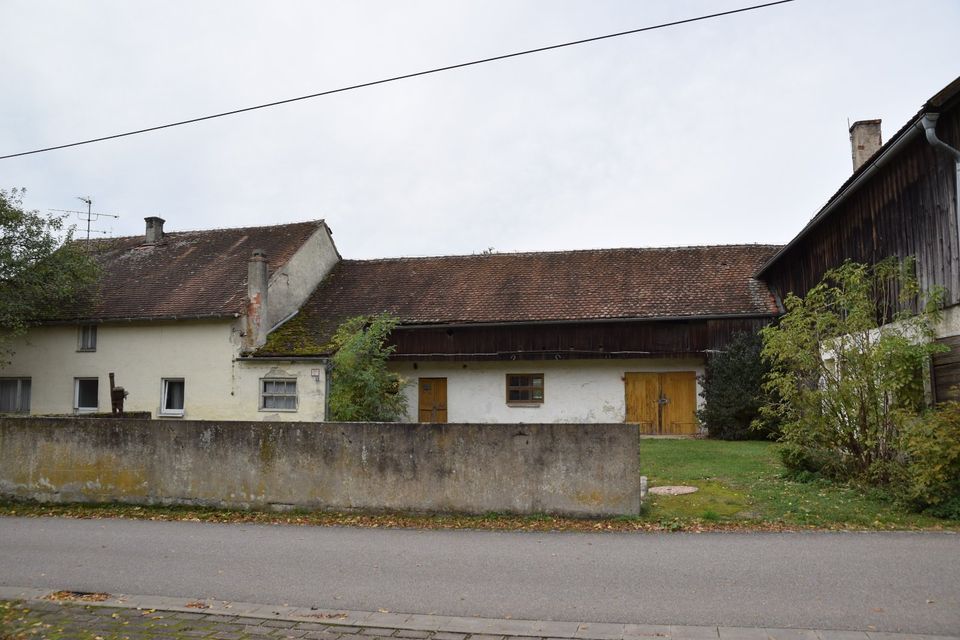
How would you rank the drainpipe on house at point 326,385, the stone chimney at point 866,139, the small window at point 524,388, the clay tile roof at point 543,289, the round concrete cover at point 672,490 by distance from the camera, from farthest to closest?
the small window at point 524,388 → the clay tile roof at point 543,289 → the drainpipe on house at point 326,385 → the stone chimney at point 866,139 → the round concrete cover at point 672,490

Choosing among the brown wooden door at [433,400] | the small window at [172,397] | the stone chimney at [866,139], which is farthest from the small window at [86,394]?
the stone chimney at [866,139]

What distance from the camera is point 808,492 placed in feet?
33.9

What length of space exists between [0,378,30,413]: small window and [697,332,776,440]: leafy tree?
22632 mm

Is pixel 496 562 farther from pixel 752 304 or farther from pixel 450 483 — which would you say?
pixel 752 304

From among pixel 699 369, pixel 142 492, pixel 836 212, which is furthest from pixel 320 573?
pixel 699 369

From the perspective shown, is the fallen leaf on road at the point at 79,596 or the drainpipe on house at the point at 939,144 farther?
the drainpipe on house at the point at 939,144

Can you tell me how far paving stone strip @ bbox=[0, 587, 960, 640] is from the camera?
5062mm

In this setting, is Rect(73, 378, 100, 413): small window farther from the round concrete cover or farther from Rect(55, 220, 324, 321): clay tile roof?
the round concrete cover

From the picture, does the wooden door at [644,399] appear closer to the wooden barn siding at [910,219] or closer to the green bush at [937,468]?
the wooden barn siding at [910,219]

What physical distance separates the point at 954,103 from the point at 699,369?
1215 centimetres

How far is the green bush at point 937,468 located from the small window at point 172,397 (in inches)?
819

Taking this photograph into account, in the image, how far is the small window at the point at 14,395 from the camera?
2472 cm

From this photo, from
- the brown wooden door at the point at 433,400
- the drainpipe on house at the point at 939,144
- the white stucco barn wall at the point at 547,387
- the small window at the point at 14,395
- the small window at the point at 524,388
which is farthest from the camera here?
the small window at the point at 14,395

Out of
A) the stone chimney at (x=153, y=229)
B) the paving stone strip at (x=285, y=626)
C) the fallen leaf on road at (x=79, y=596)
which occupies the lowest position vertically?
the fallen leaf on road at (x=79, y=596)
